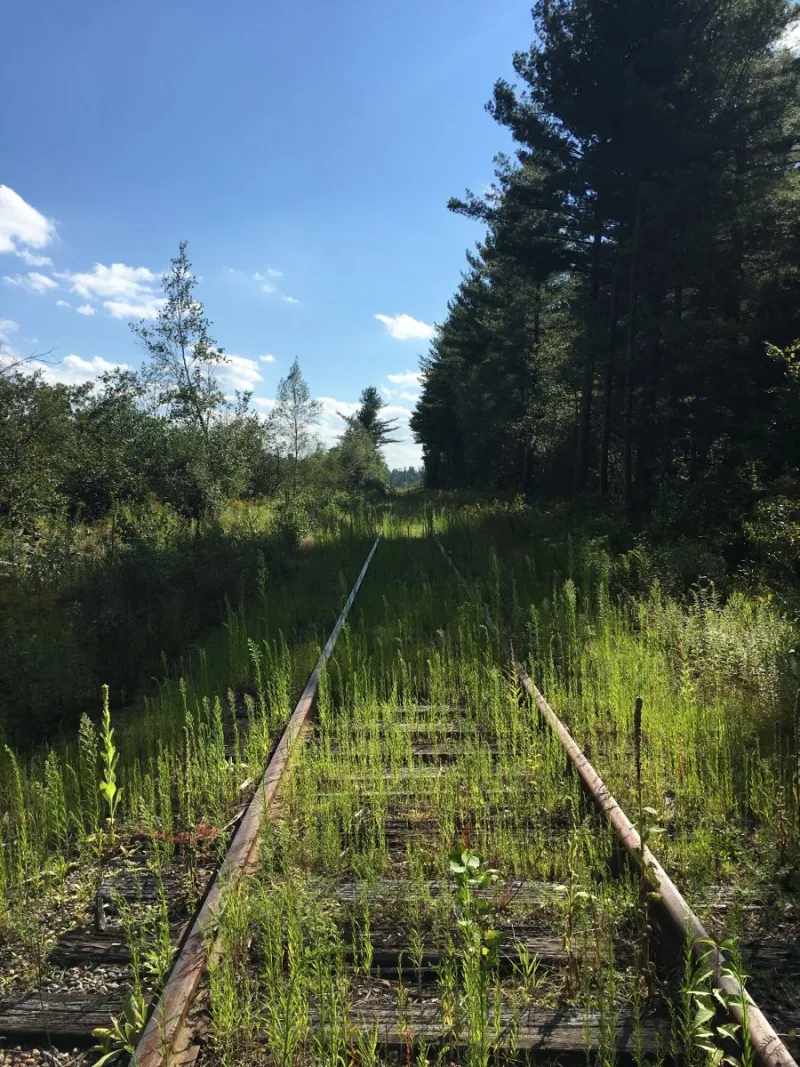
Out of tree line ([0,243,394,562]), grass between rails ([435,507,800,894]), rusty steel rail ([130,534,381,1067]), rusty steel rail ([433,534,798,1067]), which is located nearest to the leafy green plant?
rusty steel rail ([130,534,381,1067])

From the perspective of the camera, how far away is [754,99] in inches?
606

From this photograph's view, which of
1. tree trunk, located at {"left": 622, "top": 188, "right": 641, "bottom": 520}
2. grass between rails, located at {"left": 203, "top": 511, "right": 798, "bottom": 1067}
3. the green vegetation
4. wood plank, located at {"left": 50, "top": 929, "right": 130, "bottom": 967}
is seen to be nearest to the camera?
grass between rails, located at {"left": 203, "top": 511, "right": 798, "bottom": 1067}

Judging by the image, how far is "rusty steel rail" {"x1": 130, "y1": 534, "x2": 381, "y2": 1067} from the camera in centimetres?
204

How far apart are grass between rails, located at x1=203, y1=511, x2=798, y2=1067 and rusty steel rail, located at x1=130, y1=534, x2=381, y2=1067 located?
9cm

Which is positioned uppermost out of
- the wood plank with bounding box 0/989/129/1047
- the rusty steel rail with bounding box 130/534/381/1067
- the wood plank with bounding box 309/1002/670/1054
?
the rusty steel rail with bounding box 130/534/381/1067

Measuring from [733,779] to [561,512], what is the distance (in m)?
16.2

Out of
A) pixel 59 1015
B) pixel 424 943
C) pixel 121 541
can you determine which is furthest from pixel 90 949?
pixel 121 541

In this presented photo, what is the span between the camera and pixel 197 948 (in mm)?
2473

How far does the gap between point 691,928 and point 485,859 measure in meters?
1.07

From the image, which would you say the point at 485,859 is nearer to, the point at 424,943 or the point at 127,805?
the point at 424,943

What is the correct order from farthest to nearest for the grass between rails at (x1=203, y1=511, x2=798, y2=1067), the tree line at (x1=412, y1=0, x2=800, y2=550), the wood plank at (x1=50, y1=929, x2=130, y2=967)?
the tree line at (x1=412, y1=0, x2=800, y2=550)
the wood plank at (x1=50, y1=929, x2=130, y2=967)
the grass between rails at (x1=203, y1=511, x2=798, y2=1067)

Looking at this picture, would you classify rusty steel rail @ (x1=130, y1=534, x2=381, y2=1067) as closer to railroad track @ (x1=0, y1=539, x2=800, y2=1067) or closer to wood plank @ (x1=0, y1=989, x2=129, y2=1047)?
railroad track @ (x1=0, y1=539, x2=800, y2=1067)

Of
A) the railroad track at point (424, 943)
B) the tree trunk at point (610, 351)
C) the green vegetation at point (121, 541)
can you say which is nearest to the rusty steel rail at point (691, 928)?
the railroad track at point (424, 943)

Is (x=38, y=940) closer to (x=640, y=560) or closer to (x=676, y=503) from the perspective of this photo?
(x=640, y=560)
